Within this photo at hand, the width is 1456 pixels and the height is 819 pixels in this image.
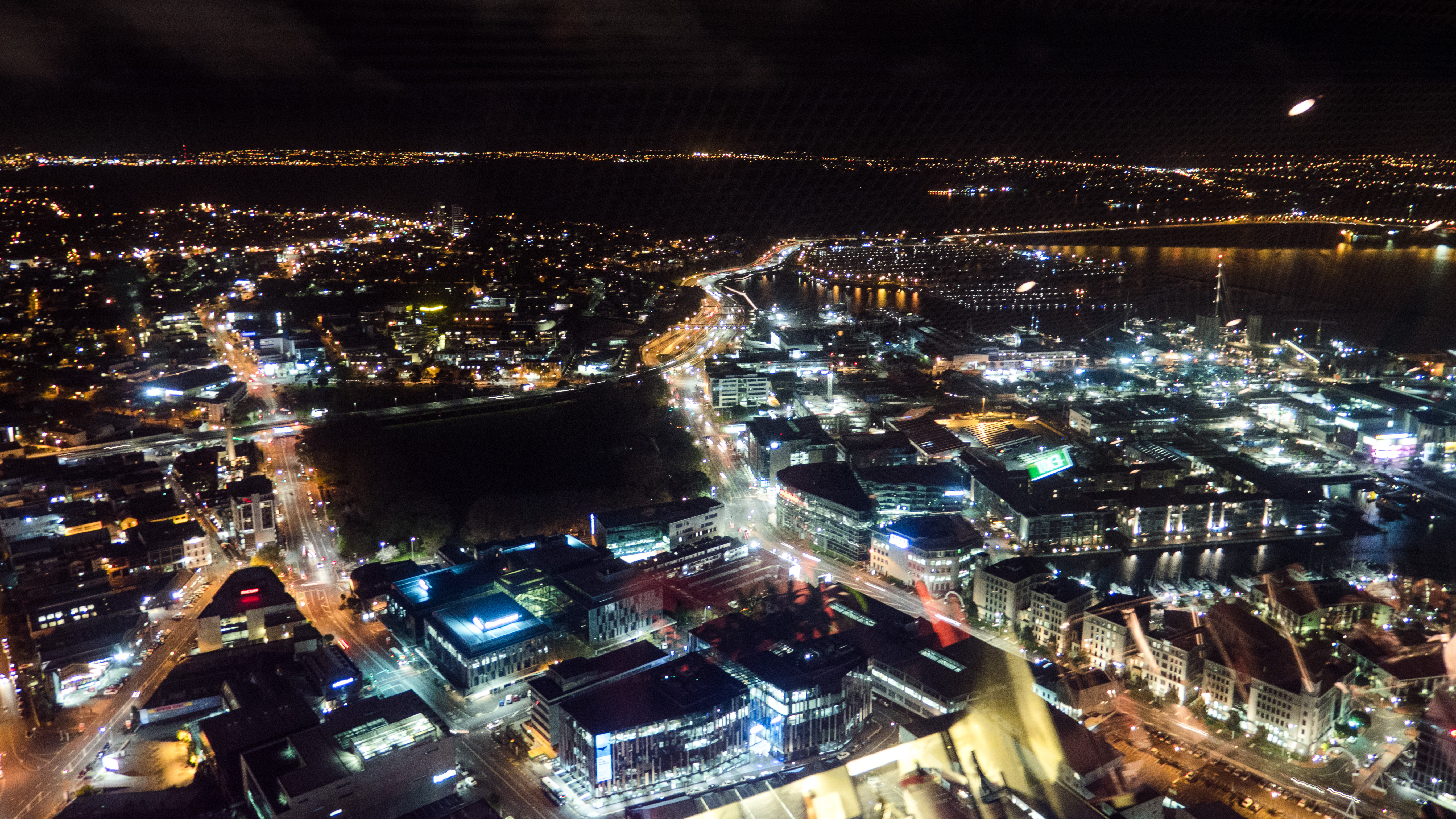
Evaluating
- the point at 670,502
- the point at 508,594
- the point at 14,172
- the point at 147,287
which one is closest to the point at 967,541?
the point at 670,502

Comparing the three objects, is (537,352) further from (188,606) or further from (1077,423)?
(1077,423)

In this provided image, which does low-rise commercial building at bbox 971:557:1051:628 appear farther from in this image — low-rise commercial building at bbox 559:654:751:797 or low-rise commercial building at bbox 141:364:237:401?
low-rise commercial building at bbox 141:364:237:401

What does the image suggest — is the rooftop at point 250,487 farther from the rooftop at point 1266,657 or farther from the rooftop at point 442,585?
the rooftop at point 1266,657

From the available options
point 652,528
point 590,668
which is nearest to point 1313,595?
point 652,528

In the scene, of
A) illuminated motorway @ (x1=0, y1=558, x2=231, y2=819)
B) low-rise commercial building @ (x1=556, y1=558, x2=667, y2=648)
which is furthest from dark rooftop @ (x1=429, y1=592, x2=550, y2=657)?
illuminated motorway @ (x1=0, y1=558, x2=231, y2=819)


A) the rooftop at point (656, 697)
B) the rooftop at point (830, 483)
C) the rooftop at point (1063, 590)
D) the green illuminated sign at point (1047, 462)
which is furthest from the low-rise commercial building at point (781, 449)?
the rooftop at point (656, 697)
